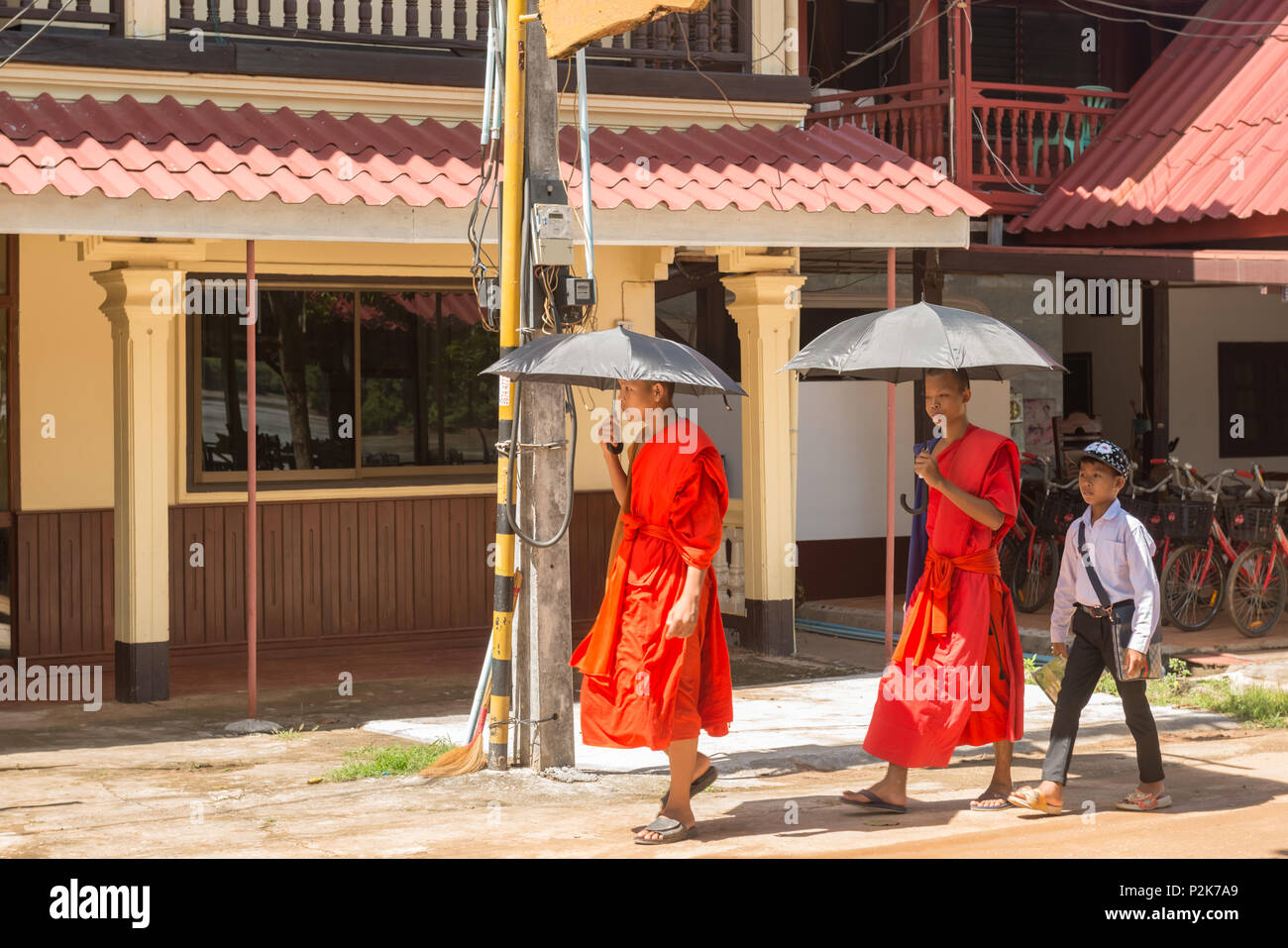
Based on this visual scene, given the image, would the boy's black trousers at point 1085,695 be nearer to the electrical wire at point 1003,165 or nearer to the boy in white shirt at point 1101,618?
the boy in white shirt at point 1101,618

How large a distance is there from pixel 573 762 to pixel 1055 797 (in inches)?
92.2

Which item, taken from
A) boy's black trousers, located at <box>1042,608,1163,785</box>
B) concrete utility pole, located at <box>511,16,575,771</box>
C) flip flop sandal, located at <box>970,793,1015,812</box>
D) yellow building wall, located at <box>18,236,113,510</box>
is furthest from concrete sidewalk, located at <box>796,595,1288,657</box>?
yellow building wall, located at <box>18,236,113,510</box>

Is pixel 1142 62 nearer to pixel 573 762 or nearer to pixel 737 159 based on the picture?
pixel 737 159

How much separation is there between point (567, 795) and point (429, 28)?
6.04 metres

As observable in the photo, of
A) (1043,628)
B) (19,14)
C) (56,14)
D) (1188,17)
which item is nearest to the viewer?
(19,14)

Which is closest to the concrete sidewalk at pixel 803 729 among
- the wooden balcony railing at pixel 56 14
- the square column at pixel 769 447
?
the square column at pixel 769 447

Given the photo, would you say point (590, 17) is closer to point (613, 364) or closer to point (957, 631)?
point (613, 364)

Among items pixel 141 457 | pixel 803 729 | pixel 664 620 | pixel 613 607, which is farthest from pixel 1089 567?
pixel 141 457

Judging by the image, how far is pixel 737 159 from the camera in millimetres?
11406

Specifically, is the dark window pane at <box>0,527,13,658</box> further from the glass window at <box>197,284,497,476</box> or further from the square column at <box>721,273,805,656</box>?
the square column at <box>721,273,805,656</box>

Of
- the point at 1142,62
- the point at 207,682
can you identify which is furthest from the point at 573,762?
the point at 1142,62

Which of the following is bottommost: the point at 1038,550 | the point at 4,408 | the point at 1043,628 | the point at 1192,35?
the point at 1043,628

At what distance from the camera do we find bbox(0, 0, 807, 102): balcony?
10.5 metres

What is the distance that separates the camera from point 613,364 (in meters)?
7.12
